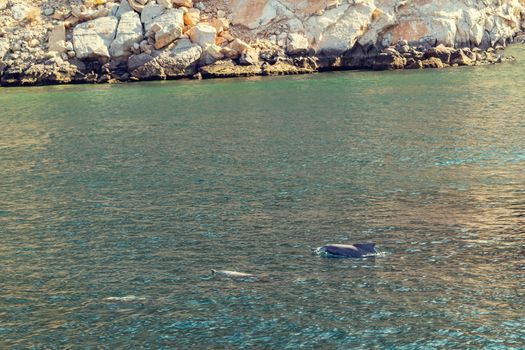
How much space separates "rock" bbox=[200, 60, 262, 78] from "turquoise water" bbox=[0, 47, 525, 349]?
21.5 metres

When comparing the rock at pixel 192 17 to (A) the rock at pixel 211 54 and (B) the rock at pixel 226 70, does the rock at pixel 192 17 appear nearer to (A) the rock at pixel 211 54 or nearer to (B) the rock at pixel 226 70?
(A) the rock at pixel 211 54

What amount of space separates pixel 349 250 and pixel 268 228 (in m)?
3.14

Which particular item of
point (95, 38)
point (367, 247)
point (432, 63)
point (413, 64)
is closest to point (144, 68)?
point (95, 38)

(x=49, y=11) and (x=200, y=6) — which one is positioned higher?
(x=200, y=6)

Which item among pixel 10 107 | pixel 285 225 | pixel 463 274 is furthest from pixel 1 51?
pixel 463 274

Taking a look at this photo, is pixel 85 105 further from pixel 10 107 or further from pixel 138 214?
pixel 138 214

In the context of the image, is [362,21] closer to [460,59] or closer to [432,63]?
[432,63]

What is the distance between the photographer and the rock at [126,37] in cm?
6519

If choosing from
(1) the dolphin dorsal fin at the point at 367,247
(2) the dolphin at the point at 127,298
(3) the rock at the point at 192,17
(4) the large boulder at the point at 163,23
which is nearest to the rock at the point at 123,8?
(4) the large boulder at the point at 163,23

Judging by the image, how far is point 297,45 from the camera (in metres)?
65.9

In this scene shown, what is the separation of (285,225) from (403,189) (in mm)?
5132

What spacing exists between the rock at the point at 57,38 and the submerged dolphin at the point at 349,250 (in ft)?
169

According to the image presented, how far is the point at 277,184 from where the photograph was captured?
1053 inches

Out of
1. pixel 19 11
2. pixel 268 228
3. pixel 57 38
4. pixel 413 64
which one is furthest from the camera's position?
pixel 19 11
